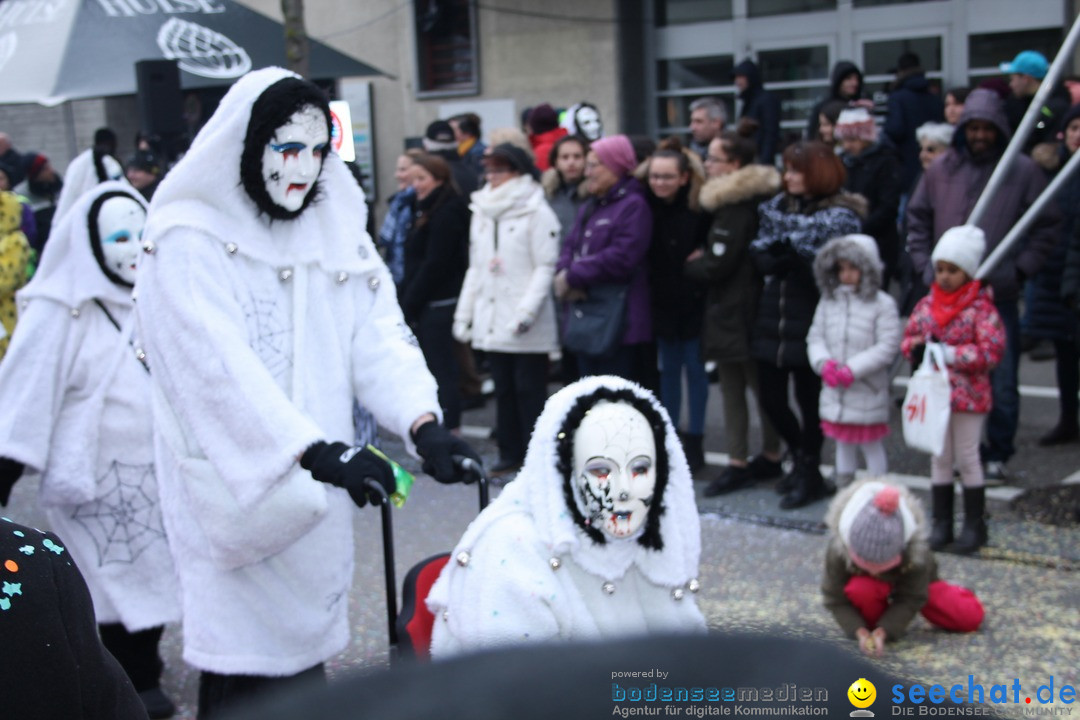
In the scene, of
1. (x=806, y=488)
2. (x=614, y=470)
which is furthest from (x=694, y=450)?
(x=614, y=470)

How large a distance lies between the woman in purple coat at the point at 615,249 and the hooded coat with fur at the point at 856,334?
1.08 m

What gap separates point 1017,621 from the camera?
15.3 ft

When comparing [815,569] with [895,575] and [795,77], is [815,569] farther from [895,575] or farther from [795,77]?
[795,77]

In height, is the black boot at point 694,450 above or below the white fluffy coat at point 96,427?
below

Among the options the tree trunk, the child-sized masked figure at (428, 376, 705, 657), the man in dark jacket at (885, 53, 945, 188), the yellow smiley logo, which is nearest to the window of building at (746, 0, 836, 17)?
the man in dark jacket at (885, 53, 945, 188)

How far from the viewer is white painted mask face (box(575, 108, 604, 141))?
9164 mm

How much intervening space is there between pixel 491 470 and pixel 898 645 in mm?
3228

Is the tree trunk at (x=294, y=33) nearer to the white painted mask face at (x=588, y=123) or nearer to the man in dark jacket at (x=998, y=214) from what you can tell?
the white painted mask face at (x=588, y=123)

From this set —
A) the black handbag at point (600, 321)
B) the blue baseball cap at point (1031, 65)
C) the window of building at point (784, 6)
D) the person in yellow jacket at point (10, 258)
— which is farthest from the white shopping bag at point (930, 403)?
the window of building at point (784, 6)

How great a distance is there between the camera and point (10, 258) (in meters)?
7.50

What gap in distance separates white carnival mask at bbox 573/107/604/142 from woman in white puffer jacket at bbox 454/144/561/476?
6.71 feet

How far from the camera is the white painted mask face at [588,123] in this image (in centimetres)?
916

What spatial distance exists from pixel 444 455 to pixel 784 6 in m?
11.6

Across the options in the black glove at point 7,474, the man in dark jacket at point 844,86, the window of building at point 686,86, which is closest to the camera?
the black glove at point 7,474
